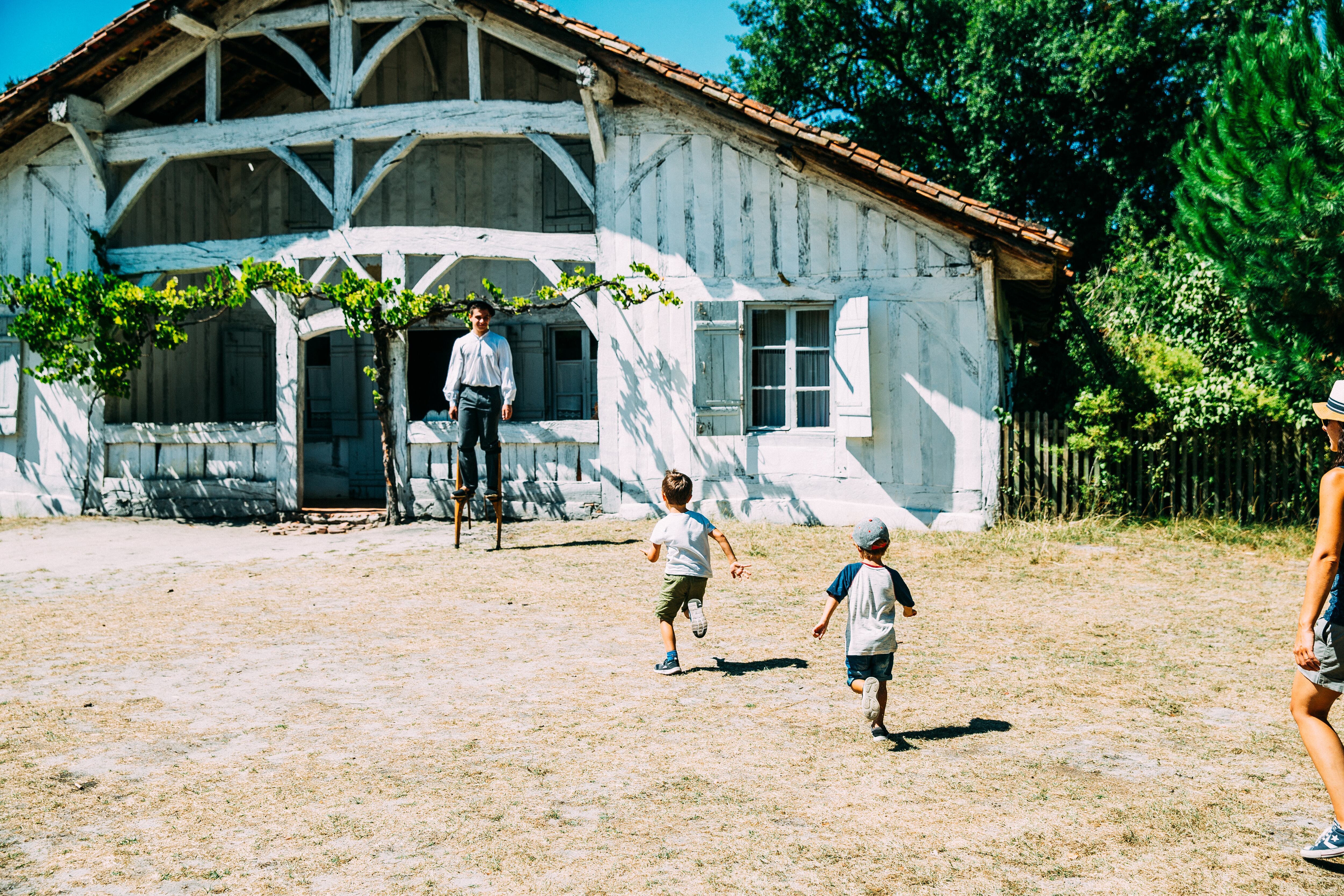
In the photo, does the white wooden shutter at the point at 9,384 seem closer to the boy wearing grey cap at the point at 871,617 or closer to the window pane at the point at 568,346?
the window pane at the point at 568,346

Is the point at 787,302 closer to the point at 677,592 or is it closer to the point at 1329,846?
the point at 677,592

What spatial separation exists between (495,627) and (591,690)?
158 centimetres

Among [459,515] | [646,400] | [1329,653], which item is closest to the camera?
[1329,653]

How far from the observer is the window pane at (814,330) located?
10.9 meters

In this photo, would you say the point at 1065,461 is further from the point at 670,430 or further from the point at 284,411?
the point at 284,411

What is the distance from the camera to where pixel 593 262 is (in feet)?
37.1

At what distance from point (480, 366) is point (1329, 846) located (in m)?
7.35

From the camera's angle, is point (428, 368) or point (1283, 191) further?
point (428, 368)

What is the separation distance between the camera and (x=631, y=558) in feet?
29.4

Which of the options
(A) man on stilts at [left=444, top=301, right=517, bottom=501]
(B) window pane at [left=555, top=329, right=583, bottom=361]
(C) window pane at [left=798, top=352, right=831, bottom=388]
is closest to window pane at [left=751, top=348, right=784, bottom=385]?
(C) window pane at [left=798, top=352, right=831, bottom=388]

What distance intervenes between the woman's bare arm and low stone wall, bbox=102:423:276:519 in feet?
35.5

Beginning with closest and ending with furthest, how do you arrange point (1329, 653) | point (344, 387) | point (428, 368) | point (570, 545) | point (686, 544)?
point (1329, 653) → point (686, 544) → point (570, 545) → point (344, 387) → point (428, 368)

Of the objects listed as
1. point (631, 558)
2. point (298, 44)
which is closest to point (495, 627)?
point (631, 558)

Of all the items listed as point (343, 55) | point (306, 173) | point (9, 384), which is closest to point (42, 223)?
point (9, 384)
